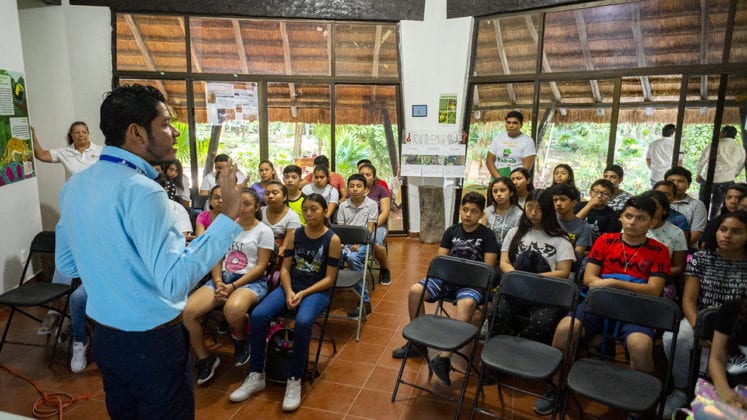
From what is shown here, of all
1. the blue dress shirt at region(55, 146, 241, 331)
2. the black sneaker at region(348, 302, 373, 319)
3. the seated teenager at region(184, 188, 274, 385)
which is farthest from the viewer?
the black sneaker at region(348, 302, 373, 319)

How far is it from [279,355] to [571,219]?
251 centimetres

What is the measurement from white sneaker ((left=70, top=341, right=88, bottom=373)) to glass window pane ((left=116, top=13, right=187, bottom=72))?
13.7ft

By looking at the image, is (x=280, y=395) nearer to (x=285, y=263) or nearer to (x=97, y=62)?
(x=285, y=263)

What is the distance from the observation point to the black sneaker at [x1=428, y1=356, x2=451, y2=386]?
2939 millimetres

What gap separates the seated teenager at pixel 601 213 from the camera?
387 cm

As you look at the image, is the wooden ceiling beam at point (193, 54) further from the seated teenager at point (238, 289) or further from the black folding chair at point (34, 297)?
the black folding chair at point (34, 297)

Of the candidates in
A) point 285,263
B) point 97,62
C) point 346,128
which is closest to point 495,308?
point 285,263

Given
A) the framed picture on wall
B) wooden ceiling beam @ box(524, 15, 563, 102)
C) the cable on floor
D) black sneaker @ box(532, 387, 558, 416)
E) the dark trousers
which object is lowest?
the cable on floor

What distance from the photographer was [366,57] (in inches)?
253

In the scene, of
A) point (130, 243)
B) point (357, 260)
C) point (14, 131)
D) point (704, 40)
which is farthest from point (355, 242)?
point (704, 40)

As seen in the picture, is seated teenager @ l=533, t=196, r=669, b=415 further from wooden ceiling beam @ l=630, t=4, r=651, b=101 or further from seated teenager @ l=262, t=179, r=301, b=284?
wooden ceiling beam @ l=630, t=4, r=651, b=101

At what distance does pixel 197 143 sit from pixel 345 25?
2633mm

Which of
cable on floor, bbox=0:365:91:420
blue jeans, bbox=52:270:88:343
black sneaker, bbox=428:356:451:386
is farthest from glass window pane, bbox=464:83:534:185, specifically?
cable on floor, bbox=0:365:91:420

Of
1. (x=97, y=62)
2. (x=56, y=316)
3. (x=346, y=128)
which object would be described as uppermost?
(x=97, y=62)
